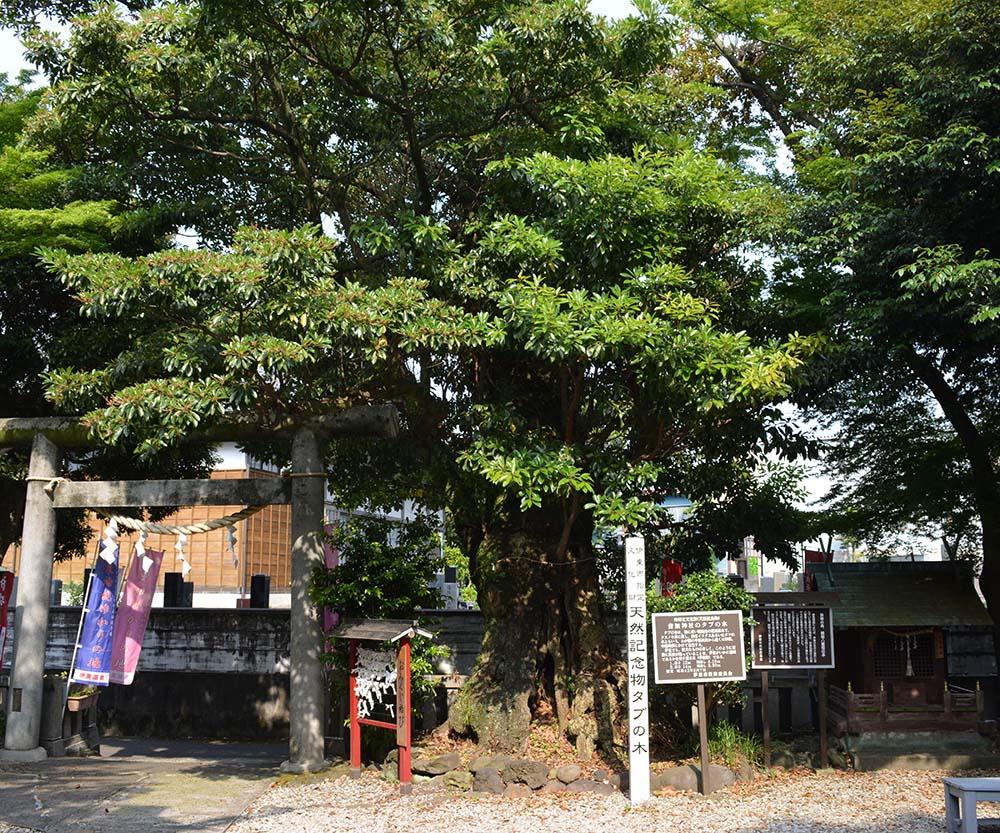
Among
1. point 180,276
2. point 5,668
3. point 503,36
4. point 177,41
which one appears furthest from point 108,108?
point 5,668

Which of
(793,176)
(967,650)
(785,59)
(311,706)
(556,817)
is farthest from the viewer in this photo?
(785,59)

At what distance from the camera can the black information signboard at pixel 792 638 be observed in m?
13.5

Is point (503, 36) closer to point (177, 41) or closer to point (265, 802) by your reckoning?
point (177, 41)

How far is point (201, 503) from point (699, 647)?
7.50 m

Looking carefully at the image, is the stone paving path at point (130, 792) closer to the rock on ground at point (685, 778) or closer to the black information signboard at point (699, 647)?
the rock on ground at point (685, 778)

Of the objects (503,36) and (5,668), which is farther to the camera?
(5,668)

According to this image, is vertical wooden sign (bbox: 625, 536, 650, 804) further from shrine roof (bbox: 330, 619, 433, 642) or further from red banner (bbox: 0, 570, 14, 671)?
red banner (bbox: 0, 570, 14, 671)

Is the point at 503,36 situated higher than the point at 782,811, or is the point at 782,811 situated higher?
the point at 503,36

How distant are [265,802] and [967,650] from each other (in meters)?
12.9

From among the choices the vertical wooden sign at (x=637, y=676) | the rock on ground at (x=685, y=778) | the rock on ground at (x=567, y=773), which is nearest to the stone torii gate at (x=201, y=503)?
the rock on ground at (x=567, y=773)

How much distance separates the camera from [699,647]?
490 inches

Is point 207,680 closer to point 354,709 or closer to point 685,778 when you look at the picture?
point 354,709

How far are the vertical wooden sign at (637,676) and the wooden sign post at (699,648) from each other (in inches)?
11.9

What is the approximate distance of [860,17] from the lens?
49.8 ft
